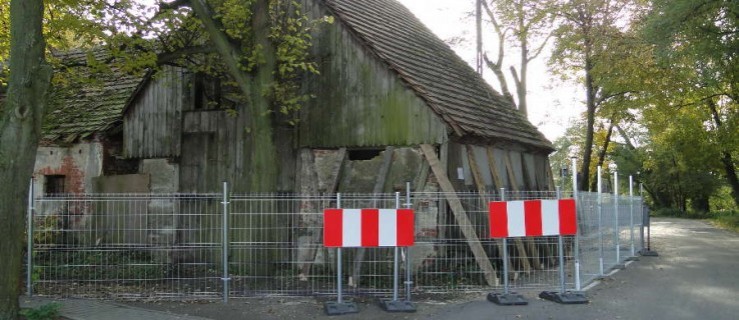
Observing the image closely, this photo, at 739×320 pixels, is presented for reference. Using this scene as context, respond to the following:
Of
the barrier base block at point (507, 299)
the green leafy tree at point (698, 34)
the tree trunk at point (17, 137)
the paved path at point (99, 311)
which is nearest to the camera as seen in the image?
the tree trunk at point (17, 137)

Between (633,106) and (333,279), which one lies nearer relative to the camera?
(333,279)

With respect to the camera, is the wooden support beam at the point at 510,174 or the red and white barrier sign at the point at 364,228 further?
the wooden support beam at the point at 510,174

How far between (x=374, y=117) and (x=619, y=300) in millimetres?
5424

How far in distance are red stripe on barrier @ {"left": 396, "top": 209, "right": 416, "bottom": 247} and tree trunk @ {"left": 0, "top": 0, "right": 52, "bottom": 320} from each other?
15.5 feet

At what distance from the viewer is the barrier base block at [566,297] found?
9.00 meters

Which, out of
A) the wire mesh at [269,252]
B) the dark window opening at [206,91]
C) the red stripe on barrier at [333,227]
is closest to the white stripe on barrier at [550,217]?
the wire mesh at [269,252]

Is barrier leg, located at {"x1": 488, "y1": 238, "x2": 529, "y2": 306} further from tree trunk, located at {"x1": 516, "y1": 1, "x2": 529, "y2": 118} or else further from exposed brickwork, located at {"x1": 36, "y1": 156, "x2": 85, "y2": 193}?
tree trunk, located at {"x1": 516, "y1": 1, "x2": 529, "y2": 118}

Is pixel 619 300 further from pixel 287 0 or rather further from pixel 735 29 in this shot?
pixel 735 29

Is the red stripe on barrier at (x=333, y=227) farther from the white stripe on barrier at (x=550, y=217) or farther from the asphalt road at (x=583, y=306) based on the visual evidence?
the white stripe on barrier at (x=550, y=217)

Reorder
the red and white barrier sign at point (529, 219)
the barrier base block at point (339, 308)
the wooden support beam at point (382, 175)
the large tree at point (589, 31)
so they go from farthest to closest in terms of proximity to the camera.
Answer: the large tree at point (589, 31) → the wooden support beam at point (382, 175) → the red and white barrier sign at point (529, 219) → the barrier base block at point (339, 308)

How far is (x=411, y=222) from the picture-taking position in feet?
29.3

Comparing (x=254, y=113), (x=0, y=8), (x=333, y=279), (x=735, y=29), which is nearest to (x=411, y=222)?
(x=333, y=279)

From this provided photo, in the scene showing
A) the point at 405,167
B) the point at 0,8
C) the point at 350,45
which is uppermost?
the point at 0,8

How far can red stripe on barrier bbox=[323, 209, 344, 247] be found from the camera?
28.5 feet
